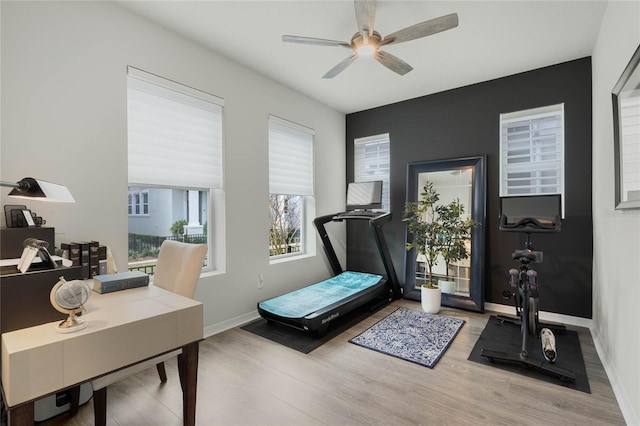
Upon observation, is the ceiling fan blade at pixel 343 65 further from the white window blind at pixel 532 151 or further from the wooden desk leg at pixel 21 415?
the wooden desk leg at pixel 21 415

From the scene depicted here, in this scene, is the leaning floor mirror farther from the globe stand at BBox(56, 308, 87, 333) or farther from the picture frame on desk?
the picture frame on desk

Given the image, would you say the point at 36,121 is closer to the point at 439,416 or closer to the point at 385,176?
the point at 439,416

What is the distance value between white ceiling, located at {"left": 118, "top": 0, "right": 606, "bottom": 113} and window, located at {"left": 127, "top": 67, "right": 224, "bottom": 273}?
60cm

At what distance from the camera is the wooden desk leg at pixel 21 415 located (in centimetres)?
96

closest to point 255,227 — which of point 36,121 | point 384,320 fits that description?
point 384,320

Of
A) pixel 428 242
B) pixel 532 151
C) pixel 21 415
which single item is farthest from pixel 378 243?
pixel 21 415

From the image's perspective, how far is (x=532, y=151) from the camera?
11.8 feet

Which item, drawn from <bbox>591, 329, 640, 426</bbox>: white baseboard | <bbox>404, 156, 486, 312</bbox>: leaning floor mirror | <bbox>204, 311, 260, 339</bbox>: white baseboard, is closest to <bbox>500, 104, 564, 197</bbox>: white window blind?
<bbox>404, 156, 486, 312</bbox>: leaning floor mirror

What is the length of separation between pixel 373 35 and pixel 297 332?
2.85 m

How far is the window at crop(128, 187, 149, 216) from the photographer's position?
2.63 m

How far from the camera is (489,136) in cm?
383

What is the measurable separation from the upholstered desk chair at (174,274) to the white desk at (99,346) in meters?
0.28

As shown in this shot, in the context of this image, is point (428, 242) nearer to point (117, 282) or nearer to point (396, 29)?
point (396, 29)

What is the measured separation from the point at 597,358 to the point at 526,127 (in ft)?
8.40
